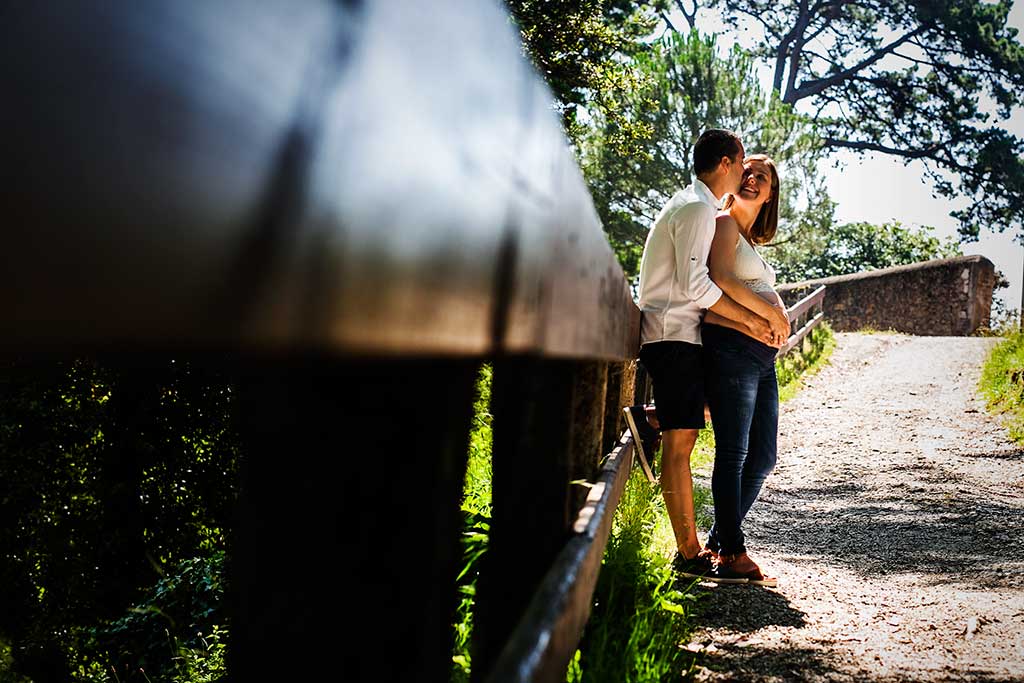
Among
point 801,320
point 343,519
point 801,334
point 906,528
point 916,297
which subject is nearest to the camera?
point 343,519

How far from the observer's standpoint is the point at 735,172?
12.9ft

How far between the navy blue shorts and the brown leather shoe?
52cm

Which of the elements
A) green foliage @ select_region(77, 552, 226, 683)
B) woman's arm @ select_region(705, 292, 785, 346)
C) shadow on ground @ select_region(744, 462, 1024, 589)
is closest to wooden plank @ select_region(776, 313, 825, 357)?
shadow on ground @ select_region(744, 462, 1024, 589)

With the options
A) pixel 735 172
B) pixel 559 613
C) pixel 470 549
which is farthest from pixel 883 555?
pixel 559 613

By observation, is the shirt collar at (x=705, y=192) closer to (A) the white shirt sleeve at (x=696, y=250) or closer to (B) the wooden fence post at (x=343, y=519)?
(A) the white shirt sleeve at (x=696, y=250)

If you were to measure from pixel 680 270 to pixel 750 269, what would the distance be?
33 centimetres

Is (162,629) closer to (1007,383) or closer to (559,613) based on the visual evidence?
(1007,383)

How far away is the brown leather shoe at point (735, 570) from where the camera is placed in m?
3.99

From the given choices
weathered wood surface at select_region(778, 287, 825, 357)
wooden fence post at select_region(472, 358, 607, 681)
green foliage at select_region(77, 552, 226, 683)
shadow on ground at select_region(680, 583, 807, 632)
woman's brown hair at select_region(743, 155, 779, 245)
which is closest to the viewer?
wooden fence post at select_region(472, 358, 607, 681)

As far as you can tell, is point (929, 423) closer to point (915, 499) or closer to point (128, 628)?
point (915, 499)

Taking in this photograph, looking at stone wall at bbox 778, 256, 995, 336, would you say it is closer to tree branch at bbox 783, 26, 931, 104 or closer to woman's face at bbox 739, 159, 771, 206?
tree branch at bbox 783, 26, 931, 104

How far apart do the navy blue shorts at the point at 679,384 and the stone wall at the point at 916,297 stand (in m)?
16.8

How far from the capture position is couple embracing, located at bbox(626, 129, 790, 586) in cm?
387

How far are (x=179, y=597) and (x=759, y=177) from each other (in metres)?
9.69
